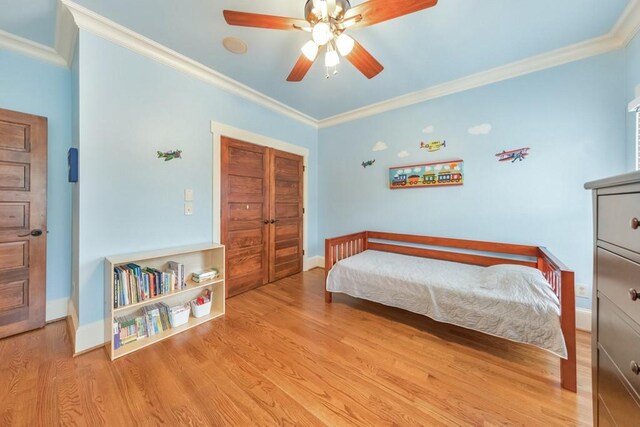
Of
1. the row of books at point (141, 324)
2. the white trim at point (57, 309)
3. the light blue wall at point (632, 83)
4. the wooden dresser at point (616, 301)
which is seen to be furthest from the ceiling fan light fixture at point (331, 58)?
the white trim at point (57, 309)

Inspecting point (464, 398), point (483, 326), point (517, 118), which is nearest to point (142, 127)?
point (464, 398)

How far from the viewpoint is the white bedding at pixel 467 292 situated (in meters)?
1.58

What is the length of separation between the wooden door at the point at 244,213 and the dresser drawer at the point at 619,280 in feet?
9.20

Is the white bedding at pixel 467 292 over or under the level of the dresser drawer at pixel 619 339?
under

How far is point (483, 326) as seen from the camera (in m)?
1.75

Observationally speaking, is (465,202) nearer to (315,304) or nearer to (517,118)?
(517,118)

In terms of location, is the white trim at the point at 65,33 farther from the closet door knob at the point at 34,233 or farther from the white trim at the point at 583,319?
the white trim at the point at 583,319

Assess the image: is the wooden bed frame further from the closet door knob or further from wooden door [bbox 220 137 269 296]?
the closet door knob

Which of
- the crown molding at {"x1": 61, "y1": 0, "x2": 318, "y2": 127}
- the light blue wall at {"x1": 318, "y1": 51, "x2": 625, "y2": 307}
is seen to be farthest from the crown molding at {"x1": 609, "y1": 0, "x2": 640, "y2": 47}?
the crown molding at {"x1": 61, "y1": 0, "x2": 318, "y2": 127}

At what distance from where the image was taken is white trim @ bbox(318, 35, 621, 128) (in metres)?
2.00

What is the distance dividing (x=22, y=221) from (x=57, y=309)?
865mm

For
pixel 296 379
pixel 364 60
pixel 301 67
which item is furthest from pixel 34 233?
pixel 364 60

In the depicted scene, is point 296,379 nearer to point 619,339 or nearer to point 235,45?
point 619,339

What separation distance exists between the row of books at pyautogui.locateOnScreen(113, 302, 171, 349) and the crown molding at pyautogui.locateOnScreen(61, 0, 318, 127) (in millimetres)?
2256
